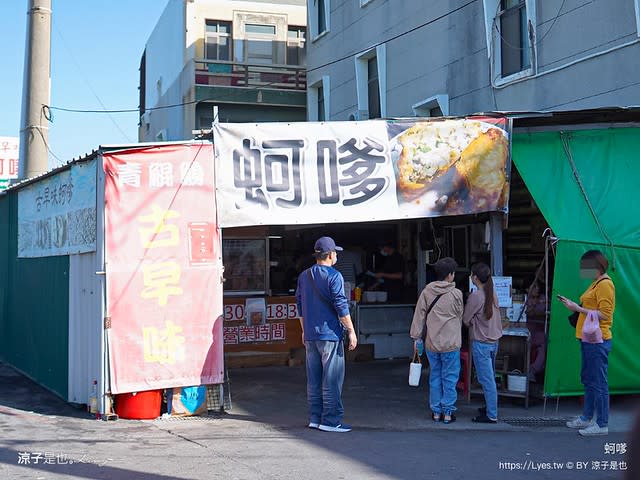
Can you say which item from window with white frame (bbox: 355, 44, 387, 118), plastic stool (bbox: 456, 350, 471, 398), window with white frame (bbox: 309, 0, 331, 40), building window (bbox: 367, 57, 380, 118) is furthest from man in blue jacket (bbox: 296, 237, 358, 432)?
window with white frame (bbox: 309, 0, 331, 40)

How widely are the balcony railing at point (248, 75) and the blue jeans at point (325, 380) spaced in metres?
22.4

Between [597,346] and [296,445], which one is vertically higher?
[597,346]

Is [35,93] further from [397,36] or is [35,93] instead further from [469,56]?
[469,56]

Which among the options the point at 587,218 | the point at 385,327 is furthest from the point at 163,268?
the point at 385,327

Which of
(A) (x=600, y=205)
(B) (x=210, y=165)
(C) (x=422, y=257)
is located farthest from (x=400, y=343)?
(B) (x=210, y=165)

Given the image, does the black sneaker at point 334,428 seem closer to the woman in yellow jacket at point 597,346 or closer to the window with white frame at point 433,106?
the woman in yellow jacket at point 597,346

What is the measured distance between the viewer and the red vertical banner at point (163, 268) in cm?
879

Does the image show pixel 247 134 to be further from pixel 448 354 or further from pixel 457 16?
pixel 457 16

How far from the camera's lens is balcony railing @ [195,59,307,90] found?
96.1 ft

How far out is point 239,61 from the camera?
98.1ft

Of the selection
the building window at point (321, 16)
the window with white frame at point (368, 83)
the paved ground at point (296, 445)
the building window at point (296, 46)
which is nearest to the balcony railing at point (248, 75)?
the building window at point (296, 46)

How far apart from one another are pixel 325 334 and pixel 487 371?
6.54 ft

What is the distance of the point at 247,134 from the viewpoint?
9.26 m

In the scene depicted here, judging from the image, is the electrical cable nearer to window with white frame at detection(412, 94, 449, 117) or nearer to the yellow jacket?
the yellow jacket
